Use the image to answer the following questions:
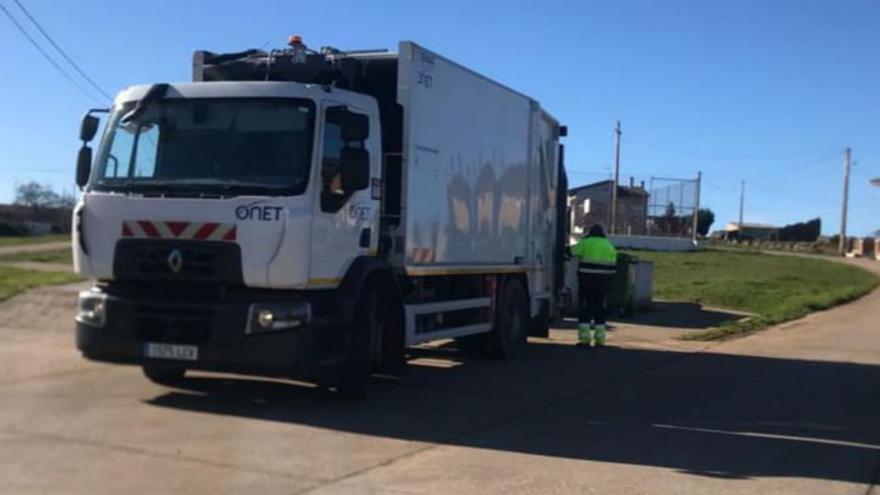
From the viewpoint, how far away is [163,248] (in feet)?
29.2

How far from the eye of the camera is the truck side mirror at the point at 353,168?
915 centimetres

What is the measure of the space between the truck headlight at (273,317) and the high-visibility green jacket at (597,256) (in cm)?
768

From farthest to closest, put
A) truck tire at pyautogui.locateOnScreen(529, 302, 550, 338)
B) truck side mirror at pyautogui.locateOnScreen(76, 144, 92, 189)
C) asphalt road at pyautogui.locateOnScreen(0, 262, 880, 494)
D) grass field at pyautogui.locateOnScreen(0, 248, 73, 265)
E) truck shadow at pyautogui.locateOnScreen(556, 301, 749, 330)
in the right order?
1. grass field at pyautogui.locateOnScreen(0, 248, 73, 265)
2. truck shadow at pyautogui.locateOnScreen(556, 301, 749, 330)
3. truck tire at pyautogui.locateOnScreen(529, 302, 550, 338)
4. truck side mirror at pyautogui.locateOnScreen(76, 144, 92, 189)
5. asphalt road at pyautogui.locateOnScreen(0, 262, 880, 494)

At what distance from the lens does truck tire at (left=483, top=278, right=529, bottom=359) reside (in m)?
13.6

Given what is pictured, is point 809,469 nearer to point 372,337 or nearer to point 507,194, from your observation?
point 372,337

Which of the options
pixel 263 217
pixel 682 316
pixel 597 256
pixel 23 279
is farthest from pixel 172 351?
pixel 23 279

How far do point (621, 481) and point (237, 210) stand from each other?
12.9ft

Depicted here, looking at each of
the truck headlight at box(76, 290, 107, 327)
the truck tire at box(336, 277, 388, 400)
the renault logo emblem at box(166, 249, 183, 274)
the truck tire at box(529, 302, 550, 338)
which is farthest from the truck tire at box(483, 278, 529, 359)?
the truck headlight at box(76, 290, 107, 327)

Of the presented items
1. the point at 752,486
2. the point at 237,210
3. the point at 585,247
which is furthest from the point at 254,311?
the point at 585,247

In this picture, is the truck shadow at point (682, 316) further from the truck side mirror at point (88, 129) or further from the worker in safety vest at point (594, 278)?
the truck side mirror at point (88, 129)

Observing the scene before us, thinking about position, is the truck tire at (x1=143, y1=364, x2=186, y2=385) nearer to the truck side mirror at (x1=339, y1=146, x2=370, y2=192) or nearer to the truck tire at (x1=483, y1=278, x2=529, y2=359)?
the truck side mirror at (x1=339, y1=146, x2=370, y2=192)

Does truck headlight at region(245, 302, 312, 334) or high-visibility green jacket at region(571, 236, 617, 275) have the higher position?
high-visibility green jacket at region(571, 236, 617, 275)

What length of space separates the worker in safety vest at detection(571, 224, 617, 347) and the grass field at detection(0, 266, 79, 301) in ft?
37.0

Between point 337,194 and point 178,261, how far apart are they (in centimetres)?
152
